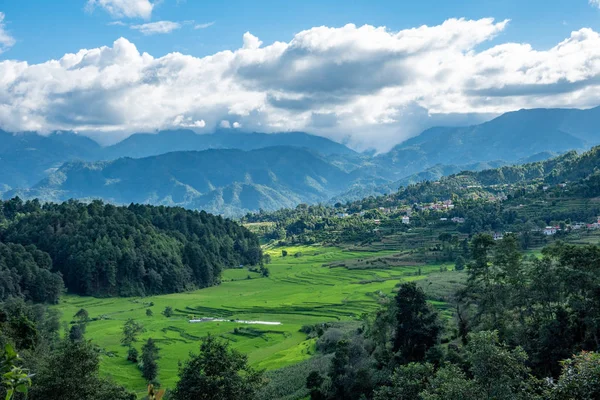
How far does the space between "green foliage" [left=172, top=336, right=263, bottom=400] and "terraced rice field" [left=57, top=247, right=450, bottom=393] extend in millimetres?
17962

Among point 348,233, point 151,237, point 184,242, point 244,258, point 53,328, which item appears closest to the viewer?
point 53,328

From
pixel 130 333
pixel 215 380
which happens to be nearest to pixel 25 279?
pixel 130 333

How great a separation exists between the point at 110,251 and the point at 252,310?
40.6m

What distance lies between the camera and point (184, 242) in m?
119

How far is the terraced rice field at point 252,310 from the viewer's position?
176ft

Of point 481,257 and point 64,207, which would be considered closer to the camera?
point 481,257

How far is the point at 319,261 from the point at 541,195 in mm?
64243

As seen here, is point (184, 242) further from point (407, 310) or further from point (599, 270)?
point (599, 270)

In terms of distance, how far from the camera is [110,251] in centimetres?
10019

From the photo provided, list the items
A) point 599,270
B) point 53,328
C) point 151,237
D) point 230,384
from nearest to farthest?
1. point 230,384
2. point 599,270
3. point 53,328
4. point 151,237

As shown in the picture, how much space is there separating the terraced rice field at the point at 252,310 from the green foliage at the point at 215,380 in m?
18.0

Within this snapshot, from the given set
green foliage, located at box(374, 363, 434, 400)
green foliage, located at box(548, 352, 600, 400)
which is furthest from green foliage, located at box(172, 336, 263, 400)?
green foliage, located at box(548, 352, 600, 400)

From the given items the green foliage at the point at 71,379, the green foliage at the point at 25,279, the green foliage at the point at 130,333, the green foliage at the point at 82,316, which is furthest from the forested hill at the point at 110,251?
the green foliage at the point at 71,379

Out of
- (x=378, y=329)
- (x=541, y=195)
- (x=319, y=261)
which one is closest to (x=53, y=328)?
(x=378, y=329)
